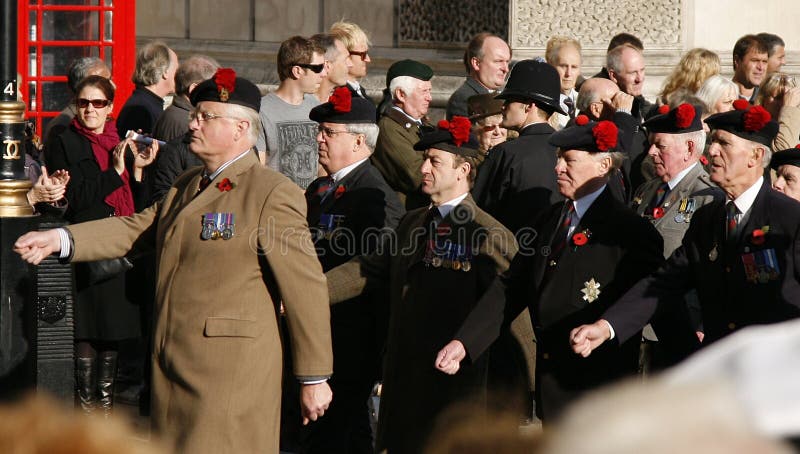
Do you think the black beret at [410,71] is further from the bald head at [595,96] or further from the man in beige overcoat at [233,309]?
the man in beige overcoat at [233,309]

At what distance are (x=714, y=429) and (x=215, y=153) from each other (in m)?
4.41

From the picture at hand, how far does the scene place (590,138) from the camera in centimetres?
554

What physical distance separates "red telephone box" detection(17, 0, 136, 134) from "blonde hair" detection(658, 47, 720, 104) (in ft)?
16.8

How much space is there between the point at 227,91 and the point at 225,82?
0.15 ft

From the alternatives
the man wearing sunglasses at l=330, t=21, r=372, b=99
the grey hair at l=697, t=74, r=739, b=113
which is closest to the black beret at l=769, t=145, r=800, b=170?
the grey hair at l=697, t=74, r=739, b=113

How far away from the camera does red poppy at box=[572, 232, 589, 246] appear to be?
17.5 feet

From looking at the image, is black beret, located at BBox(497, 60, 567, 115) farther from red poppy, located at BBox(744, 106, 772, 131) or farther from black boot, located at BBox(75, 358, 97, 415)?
black boot, located at BBox(75, 358, 97, 415)

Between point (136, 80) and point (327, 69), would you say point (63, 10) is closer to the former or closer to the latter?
point (136, 80)

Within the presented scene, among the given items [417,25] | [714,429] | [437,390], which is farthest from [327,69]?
[714,429]

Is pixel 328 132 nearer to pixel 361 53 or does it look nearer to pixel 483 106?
pixel 483 106

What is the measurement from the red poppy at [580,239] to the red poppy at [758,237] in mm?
649

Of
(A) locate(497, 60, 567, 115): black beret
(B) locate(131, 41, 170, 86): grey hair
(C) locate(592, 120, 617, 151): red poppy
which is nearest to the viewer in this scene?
(C) locate(592, 120, 617, 151): red poppy

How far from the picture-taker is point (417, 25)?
14320 millimetres

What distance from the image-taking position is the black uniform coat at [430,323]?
5852mm
